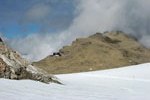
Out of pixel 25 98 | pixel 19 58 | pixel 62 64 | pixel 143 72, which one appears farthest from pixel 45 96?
pixel 62 64

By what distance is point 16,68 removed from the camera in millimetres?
15867

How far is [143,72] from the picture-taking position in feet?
94.5

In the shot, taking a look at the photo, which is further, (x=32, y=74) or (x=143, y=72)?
(x=143, y=72)

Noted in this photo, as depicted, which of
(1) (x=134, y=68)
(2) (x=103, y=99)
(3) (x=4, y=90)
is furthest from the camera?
(1) (x=134, y=68)

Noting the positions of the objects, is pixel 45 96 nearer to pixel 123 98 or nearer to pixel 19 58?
pixel 123 98

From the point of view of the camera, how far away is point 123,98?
12.5 meters

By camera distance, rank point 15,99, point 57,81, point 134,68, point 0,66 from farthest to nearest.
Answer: point 134,68 → point 57,81 → point 0,66 → point 15,99

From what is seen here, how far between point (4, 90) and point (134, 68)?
22521mm

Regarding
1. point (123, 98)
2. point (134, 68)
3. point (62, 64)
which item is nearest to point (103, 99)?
point (123, 98)

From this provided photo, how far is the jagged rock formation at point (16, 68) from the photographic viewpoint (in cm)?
1516

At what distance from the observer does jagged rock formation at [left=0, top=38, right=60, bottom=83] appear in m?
15.2

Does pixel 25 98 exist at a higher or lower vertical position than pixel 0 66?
lower

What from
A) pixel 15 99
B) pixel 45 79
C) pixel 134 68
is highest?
pixel 134 68

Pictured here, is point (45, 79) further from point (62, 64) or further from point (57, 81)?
point (62, 64)
